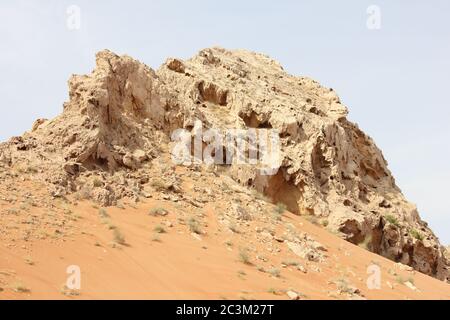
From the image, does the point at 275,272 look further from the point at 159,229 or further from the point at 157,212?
the point at 157,212

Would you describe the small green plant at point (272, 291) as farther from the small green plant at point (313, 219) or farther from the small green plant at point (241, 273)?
the small green plant at point (313, 219)

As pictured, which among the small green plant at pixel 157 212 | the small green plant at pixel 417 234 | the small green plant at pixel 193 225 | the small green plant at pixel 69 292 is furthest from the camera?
the small green plant at pixel 417 234

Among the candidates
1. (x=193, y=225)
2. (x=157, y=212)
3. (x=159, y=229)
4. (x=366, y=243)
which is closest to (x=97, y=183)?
(x=157, y=212)

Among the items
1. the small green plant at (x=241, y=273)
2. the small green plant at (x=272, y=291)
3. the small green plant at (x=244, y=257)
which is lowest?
the small green plant at (x=272, y=291)

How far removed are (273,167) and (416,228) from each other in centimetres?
748

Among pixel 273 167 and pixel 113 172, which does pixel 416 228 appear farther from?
pixel 113 172

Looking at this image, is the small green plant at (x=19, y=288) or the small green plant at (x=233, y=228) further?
the small green plant at (x=233, y=228)

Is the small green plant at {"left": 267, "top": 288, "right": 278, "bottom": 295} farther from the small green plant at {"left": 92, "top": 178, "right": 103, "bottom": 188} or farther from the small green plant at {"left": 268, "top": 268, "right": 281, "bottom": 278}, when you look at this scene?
the small green plant at {"left": 92, "top": 178, "right": 103, "bottom": 188}

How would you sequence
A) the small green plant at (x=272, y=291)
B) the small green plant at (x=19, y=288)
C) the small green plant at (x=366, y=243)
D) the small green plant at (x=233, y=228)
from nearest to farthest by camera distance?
the small green plant at (x=19, y=288), the small green plant at (x=272, y=291), the small green plant at (x=233, y=228), the small green plant at (x=366, y=243)

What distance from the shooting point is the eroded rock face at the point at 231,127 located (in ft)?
43.4

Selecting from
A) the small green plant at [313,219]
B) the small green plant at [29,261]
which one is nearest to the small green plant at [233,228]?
the small green plant at [313,219]
